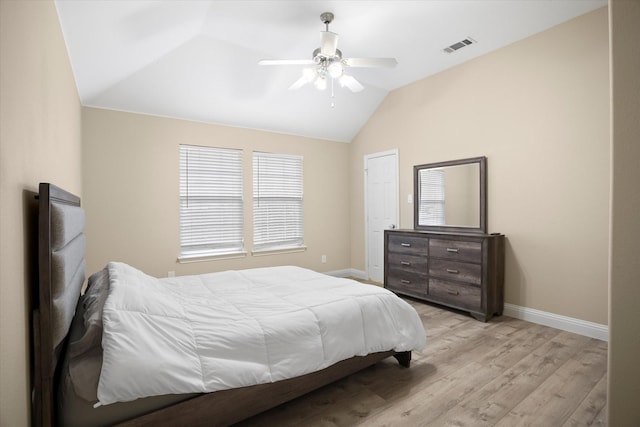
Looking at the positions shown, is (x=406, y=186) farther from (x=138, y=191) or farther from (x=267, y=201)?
(x=138, y=191)

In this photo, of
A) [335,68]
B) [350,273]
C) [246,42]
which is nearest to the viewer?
[335,68]

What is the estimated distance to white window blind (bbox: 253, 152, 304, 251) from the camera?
4840 mm

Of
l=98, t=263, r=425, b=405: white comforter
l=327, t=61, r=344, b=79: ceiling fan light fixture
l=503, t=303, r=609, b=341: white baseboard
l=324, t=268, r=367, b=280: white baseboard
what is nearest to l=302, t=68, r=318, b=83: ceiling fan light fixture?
l=327, t=61, r=344, b=79: ceiling fan light fixture

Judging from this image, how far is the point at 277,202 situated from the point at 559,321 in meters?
3.82

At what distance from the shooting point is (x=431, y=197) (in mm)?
4289

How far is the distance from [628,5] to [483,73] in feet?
9.49

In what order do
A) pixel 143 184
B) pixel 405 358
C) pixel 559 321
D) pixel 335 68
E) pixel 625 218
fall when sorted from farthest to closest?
pixel 143 184, pixel 559 321, pixel 335 68, pixel 405 358, pixel 625 218

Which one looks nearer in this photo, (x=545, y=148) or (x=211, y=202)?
(x=545, y=148)

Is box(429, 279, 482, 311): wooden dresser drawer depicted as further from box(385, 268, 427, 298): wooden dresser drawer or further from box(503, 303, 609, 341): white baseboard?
box(503, 303, 609, 341): white baseboard

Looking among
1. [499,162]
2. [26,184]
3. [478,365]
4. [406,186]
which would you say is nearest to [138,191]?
[26,184]

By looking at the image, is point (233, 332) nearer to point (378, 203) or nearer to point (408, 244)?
point (408, 244)

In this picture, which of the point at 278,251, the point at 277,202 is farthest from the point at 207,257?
the point at 277,202

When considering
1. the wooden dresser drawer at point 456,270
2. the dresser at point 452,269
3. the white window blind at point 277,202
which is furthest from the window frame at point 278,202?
the wooden dresser drawer at point 456,270

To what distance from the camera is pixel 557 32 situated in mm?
3193
